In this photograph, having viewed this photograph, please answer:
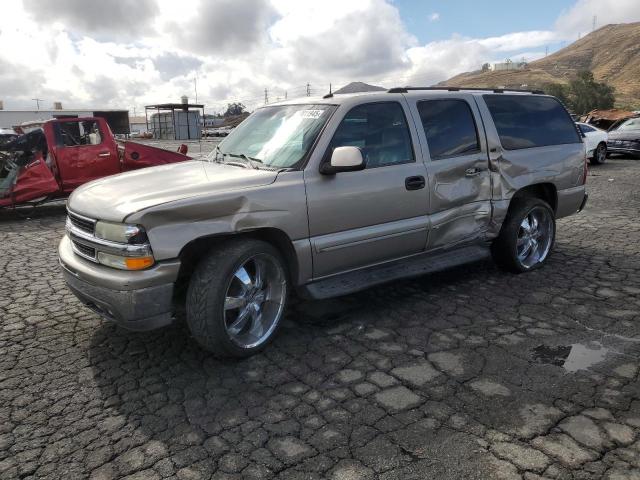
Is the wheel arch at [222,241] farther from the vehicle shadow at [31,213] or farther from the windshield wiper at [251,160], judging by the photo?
the vehicle shadow at [31,213]

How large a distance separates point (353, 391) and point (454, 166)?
2332 millimetres

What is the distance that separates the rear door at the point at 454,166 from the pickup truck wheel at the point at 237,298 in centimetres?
157

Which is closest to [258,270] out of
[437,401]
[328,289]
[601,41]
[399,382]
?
[328,289]

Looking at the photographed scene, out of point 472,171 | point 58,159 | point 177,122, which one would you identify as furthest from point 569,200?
point 177,122

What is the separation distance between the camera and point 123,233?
124 inches

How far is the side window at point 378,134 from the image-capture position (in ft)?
13.3

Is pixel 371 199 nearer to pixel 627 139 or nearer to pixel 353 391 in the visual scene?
pixel 353 391

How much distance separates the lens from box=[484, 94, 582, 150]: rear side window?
5074 millimetres

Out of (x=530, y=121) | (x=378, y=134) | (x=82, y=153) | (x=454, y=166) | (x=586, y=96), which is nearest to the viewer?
(x=378, y=134)

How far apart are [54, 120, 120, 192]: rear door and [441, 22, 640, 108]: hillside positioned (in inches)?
2929

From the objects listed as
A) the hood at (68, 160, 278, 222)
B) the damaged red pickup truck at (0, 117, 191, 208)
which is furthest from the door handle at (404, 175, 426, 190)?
the damaged red pickup truck at (0, 117, 191, 208)

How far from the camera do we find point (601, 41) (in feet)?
535

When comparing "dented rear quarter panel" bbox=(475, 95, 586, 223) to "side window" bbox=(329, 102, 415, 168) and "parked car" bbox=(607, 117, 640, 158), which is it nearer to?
"side window" bbox=(329, 102, 415, 168)

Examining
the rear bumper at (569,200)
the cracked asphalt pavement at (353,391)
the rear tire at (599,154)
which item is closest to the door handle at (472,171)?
the cracked asphalt pavement at (353,391)
